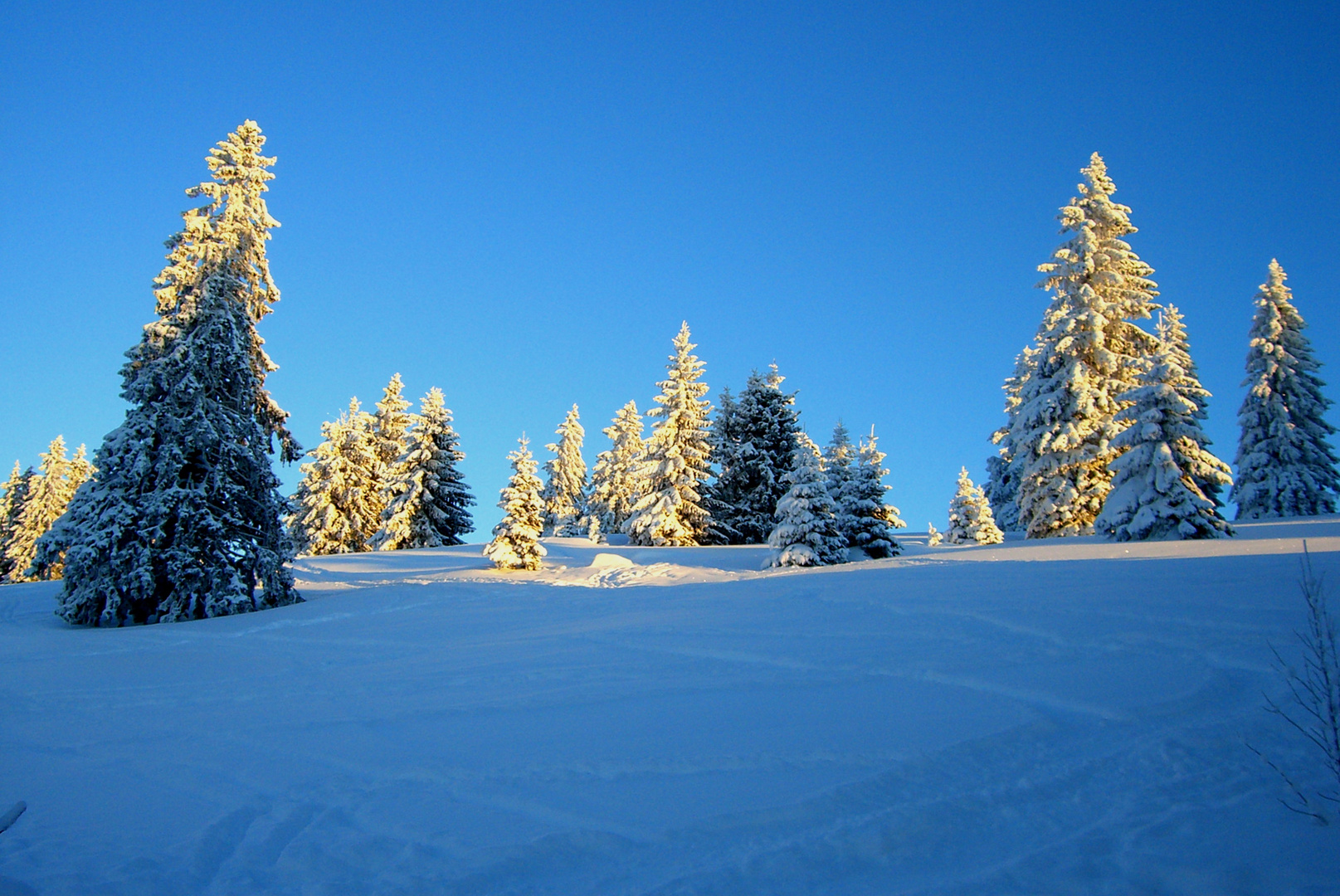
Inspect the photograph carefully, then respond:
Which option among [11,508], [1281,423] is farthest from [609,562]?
[11,508]

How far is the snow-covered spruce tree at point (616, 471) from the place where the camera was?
43406mm

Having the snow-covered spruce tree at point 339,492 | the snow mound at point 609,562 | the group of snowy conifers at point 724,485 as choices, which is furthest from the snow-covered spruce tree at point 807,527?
the snow-covered spruce tree at point 339,492

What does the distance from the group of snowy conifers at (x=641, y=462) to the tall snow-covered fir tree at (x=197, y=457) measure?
44mm

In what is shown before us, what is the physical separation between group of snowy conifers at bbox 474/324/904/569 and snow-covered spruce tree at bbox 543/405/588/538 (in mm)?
3286

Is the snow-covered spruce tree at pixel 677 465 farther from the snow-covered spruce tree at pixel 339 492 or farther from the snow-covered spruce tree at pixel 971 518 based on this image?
the snow-covered spruce tree at pixel 339 492

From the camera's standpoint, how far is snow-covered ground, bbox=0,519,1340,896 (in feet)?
12.1

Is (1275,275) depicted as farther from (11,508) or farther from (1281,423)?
(11,508)

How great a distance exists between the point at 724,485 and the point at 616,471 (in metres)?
13.0

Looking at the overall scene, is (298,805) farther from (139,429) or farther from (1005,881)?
(139,429)

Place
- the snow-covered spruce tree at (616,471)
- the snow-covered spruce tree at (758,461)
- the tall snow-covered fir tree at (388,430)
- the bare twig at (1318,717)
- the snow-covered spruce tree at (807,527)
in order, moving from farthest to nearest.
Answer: the snow-covered spruce tree at (616,471) → the tall snow-covered fir tree at (388,430) → the snow-covered spruce tree at (758,461) → the snow-covered spruce tree at (807,527) → the bare twig at (1318,717)

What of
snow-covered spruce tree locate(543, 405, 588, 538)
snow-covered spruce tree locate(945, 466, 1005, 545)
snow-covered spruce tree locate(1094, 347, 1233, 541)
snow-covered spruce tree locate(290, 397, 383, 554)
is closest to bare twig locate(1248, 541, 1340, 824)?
snow-covered spruce tree locate(1094, 347, 1233, 541)

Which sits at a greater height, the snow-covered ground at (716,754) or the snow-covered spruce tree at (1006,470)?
the snow-covered spruce tree at (1006,470)

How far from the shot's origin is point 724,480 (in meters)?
32.1

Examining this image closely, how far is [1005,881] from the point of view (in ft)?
11.2
